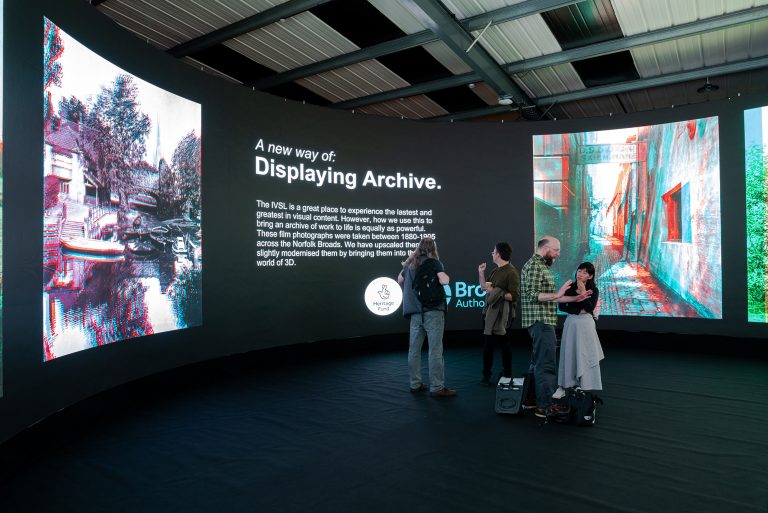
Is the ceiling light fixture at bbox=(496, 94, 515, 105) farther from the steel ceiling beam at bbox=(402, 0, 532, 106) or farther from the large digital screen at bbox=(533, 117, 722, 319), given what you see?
the large digital screen at bbox=(533, 117, 722, 319)

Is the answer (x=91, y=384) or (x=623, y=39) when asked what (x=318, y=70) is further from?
(x=91, y=384)

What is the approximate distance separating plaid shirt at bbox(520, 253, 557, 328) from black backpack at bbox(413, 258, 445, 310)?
83cm

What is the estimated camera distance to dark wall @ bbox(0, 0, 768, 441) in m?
3.08

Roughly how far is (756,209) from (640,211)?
1.43 meters

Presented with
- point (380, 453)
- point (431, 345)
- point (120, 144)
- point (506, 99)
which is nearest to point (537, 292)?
point (431, 345)

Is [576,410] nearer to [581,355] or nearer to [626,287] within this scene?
[581,355]

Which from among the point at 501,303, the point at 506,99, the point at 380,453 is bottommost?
the point at 380,453

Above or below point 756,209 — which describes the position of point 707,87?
above

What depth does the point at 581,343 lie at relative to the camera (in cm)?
371

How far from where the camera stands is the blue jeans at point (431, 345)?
4539mm

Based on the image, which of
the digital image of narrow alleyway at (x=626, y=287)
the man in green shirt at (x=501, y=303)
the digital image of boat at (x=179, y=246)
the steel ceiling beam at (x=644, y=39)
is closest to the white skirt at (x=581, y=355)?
the man in green shirt at (x=501, y=303)

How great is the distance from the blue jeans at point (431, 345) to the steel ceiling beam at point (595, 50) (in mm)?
4697

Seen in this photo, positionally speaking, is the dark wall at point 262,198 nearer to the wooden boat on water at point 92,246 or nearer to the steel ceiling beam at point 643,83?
the wooden boat on water at point 92,246

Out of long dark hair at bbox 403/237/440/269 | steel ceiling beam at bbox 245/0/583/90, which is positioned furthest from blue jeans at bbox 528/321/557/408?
steel ceiling beam at bbox 245/0/583/90
